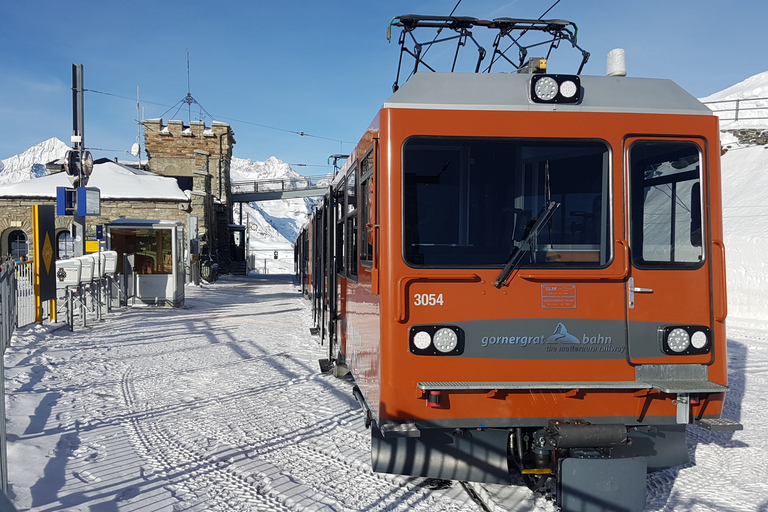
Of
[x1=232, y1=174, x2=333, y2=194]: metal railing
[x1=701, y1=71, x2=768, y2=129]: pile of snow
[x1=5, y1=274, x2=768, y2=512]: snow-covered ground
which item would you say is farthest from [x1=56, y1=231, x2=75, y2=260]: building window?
[x1=701, y1=71, x2=768, y2=129]: pile of snow

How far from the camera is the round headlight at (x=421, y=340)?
12.7 feet

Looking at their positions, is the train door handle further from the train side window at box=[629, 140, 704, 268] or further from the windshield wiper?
the windshield wiper

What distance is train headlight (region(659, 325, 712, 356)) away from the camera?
13.1 feet

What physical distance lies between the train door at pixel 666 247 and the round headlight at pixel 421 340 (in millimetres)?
1289

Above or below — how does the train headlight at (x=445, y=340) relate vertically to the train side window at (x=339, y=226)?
below

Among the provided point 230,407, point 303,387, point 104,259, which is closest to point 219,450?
point 230,407

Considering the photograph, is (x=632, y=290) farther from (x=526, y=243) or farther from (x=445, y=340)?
(x=445, y=340)

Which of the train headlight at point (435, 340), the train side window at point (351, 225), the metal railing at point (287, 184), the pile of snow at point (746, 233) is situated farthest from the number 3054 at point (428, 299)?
the metal railing at point (287, 184)

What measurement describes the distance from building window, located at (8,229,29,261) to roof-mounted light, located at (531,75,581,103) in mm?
31325

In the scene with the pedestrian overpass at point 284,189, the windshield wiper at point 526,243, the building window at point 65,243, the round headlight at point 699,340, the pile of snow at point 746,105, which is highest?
the pile of snow at point 746,105

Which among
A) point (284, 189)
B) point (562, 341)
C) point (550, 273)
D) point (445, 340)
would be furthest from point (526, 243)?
point (284, 189)

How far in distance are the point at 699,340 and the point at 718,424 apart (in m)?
0.52

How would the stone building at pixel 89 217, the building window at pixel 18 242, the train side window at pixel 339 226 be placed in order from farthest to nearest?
the building window at pixel 18 242
the stone building at pixel 89 217
the train side window at pixel 339 226

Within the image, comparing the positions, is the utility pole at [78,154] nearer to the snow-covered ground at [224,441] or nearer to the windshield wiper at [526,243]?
the snow-covered ground at [224,441]
